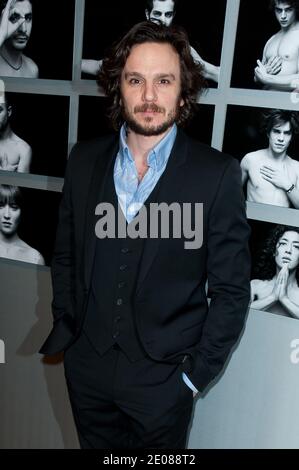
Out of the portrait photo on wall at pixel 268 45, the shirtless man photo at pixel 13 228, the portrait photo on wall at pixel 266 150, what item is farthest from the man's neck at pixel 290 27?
the shirtless man photo at pixel 13 228

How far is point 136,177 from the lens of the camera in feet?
4.43

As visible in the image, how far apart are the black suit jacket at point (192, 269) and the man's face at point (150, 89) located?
0.10 metres

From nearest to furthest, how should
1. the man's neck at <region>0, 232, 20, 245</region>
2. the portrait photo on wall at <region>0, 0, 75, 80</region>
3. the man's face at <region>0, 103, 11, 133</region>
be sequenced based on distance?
the portrait photo on wall at <region>0, 0, 75, 80</region>
the man's face at <region>0, 103, 11, 133</region>
the man's neck at <region>0, 232, 20, 245</region>

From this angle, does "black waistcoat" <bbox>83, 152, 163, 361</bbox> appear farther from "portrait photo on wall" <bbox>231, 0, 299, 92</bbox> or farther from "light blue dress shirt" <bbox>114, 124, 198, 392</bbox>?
"portrait photo on wall" <bbox>231, 0, 299, 92</bbox>

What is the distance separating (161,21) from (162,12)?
1.4 inches

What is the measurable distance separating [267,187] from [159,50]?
56cm

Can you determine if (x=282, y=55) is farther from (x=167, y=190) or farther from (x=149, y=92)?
(x=167, y=190)

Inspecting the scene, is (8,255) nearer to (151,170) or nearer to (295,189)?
(151,170)

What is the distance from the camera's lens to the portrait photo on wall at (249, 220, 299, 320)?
5.01 ft

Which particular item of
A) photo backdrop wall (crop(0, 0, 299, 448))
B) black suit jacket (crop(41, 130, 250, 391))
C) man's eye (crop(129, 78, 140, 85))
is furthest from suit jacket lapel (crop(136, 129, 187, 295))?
photo backdrop wall (crop(0, 0, 299, 448))

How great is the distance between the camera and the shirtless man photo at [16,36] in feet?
5.78

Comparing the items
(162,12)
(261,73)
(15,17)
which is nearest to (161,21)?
(162,12)
